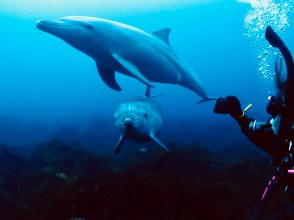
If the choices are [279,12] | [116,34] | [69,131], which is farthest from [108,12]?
[116,34]

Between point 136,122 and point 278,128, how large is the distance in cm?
495

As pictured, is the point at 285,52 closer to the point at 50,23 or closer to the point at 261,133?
the point at 261,133

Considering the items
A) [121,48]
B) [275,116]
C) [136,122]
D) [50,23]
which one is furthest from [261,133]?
[121,48]

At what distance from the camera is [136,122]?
7.43m

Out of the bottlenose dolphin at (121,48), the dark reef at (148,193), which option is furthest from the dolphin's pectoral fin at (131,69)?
the dark reef at (148,193)

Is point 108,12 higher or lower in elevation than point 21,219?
higher

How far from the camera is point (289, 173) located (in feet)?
8.58

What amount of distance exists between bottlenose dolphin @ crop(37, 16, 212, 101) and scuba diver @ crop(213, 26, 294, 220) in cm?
520

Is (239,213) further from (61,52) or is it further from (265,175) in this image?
(61,52)

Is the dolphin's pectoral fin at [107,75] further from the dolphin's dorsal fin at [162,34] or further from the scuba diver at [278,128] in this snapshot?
the scuba diver at [278,128]

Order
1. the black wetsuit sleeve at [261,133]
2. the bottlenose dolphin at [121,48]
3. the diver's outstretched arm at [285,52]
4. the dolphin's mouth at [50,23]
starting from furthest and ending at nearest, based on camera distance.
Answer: the bottlenose dolphin at [121,48] → the dolphin's mouth at [50,23] → the black wetsuit sleeve at [261,133] → the diver's outstretched arm at [285,52]

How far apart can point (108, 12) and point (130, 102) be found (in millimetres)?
44193

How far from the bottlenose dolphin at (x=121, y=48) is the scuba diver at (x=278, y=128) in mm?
5199

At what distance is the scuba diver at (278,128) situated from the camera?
2463 mm
